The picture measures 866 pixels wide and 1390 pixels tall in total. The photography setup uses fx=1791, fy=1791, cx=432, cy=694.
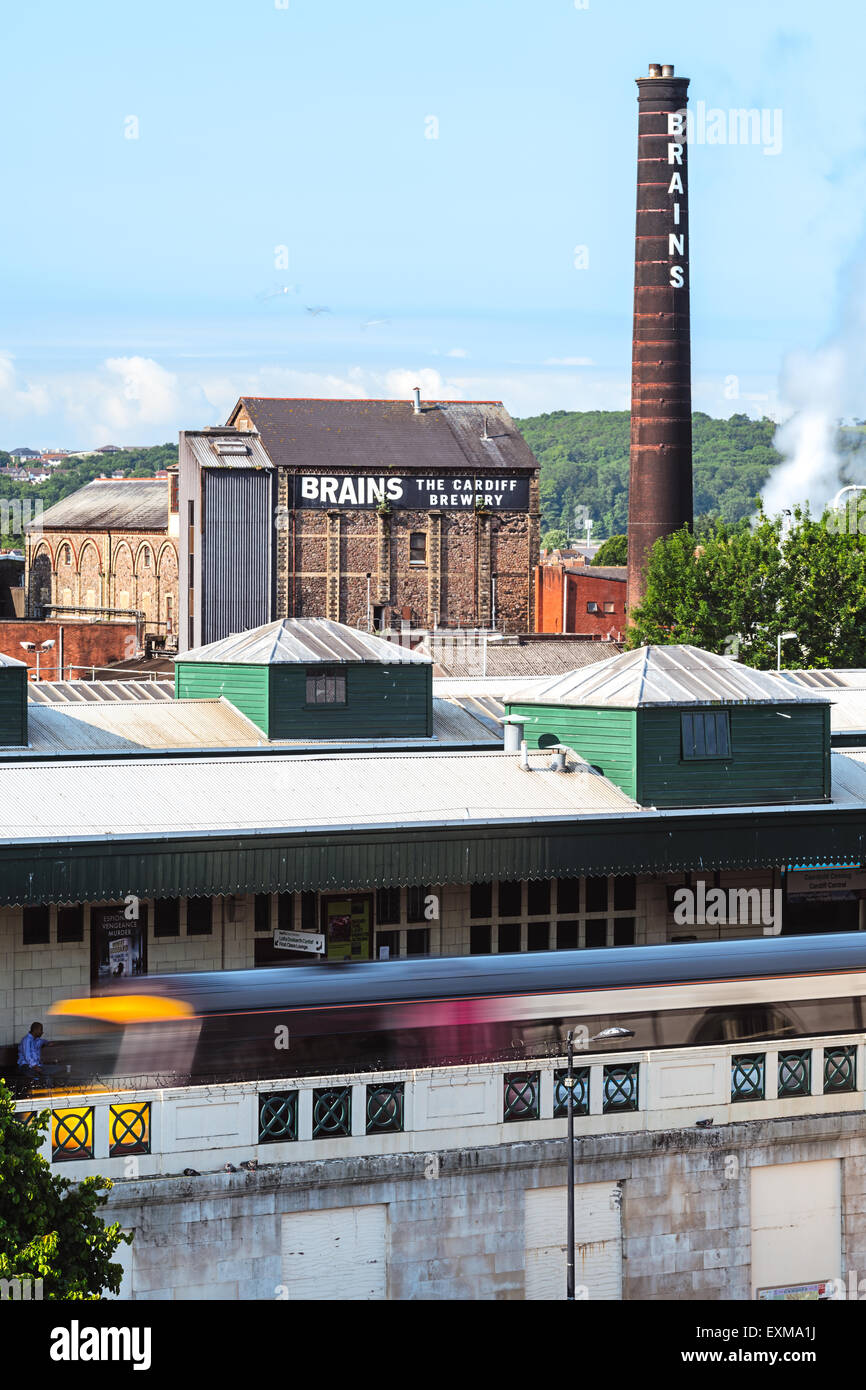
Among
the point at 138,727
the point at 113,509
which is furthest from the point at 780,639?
the point at 113,509

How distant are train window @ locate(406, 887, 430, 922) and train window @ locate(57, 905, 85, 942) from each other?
573 cm

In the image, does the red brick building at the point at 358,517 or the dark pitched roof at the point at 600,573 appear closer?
the red brick building at the point at 358,517

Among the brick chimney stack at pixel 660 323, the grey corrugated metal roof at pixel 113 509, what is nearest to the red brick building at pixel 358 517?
the brick chimney stack at pixel 660 323

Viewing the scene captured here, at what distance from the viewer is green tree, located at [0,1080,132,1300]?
16.8m

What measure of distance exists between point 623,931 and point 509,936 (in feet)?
6.65

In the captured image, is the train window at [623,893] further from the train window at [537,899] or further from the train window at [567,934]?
the train window at [537,899]

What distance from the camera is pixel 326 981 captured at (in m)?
25.2

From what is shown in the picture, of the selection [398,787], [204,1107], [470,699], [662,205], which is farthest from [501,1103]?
[662,205]

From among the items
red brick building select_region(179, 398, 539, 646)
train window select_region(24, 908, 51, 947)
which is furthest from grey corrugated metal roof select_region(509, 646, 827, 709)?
red brick building select_region(179, 398, 539, 646)

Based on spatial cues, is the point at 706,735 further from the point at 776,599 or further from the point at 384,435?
the point at 384,435

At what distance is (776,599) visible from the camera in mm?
71938

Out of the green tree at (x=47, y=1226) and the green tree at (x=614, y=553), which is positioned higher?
the green tree at (x=614, y=553)

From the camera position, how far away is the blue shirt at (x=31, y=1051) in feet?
78.6

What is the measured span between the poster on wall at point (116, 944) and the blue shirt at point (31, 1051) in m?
3.84
